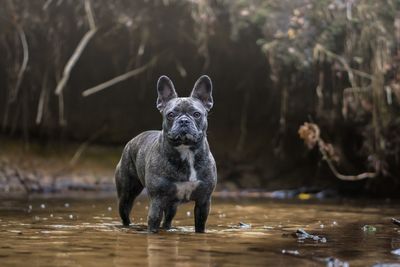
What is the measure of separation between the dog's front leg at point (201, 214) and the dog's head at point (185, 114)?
2.12 feet

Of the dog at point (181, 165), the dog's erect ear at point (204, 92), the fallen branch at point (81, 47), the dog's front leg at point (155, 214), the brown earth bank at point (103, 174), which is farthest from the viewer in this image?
the brown earth bank at point (103, 174)

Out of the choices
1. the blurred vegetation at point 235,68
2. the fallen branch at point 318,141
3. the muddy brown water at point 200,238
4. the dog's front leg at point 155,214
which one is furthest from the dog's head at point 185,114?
the blurred vegetation at point 235,68

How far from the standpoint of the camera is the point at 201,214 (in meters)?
→ 7.31

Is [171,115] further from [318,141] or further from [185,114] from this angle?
[318,141]

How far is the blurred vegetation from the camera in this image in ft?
40.9

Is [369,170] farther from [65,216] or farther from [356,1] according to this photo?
[65,216]

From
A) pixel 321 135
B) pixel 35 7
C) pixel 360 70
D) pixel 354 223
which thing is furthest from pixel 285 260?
pixel 35 7

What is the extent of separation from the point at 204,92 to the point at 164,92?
16.9 inches

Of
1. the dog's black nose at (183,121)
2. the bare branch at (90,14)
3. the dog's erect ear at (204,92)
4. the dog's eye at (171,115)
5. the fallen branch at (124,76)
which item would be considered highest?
the bare branch at (90,14)

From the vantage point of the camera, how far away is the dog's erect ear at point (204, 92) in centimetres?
766

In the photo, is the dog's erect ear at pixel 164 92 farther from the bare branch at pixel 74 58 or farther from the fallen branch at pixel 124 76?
the fallen branch at pixel 124 76

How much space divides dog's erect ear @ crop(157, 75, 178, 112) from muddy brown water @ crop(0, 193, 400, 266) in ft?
4.40

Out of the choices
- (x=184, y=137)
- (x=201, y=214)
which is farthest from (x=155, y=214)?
(x=184, y=137)

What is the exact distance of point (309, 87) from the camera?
13.2 metres
